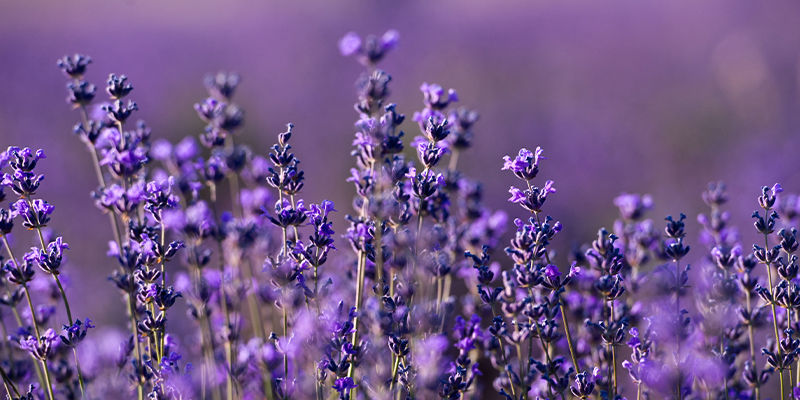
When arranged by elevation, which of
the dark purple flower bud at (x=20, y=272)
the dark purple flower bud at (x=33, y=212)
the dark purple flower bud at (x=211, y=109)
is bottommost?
the dark purple flower bud at (x=20, y=272)

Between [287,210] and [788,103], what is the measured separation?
6.49 m

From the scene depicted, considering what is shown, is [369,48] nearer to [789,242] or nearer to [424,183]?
[424,183]

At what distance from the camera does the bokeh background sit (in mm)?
6062

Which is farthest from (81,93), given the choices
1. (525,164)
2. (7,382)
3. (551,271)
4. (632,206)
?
(632,206)

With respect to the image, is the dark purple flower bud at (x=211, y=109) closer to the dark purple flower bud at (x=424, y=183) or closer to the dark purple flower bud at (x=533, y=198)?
the dark purple flower bud at (x=424, y=183)

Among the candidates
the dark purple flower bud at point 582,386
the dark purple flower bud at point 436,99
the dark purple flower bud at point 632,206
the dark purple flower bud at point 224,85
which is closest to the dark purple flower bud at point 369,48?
the dark purple flower bud at point 436,99

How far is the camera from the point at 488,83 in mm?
8078

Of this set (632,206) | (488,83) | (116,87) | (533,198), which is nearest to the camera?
(533,198)

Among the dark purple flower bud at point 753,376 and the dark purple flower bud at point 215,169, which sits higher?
the dark purple flower bud at point 215,169

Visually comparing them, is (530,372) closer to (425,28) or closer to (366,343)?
(366,343)

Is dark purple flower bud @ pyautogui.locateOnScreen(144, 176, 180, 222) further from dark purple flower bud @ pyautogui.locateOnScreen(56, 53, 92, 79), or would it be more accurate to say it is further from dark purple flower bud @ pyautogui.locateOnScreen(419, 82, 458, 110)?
dark purple flower bud @ pyautogui.locateOnScreen(419, 82, 458, 110)

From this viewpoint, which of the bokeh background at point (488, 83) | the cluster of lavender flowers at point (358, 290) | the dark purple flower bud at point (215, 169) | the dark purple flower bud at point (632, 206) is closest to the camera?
the cluster of lavender flowers at point (358, 290)

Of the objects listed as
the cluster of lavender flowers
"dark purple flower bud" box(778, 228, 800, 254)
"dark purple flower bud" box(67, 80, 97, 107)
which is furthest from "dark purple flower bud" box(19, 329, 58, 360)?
"dark purple flower bud" box(778, 228, 800, 254)

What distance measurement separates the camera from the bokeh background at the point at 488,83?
6.06 m
